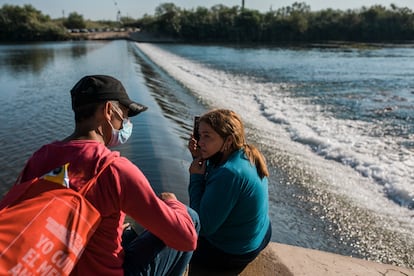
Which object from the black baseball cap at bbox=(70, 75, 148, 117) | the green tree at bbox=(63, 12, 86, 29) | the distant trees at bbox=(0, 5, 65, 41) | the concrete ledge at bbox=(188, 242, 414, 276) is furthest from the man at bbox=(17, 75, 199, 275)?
the green tree at bbox=(63, 12, 86, 29)

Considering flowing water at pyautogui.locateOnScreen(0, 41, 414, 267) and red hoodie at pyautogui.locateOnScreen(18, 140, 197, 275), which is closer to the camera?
red hoodie at pyautogui.locateOnScreen(18, 140, 197, 275)

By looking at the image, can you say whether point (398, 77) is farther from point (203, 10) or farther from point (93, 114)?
point (203, 10)

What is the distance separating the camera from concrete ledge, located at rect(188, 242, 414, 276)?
9.91 ft

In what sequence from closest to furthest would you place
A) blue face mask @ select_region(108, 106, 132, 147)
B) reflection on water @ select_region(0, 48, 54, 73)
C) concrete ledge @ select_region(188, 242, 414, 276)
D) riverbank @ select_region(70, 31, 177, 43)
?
Answer: blue face mask @ select_region(108, 106, 132, 147) < concrete ledge @ select_region(188, 242, 414, 276) < reflection on water @ select_region(0, 48, 54, 73) < riverbank @ select_region(70, 31, 177, 43)

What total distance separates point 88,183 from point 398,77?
2056cm

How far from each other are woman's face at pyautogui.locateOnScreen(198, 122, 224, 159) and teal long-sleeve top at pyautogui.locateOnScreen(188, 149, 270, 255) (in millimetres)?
123

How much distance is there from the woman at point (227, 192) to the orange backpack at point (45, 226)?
1013 millimetres

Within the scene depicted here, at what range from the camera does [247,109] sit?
429 inches

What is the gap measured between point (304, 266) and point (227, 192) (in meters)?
1.19

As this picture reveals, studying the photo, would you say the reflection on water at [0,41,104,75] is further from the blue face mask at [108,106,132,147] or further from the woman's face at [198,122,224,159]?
the blue face mask at [108,106,132,147]

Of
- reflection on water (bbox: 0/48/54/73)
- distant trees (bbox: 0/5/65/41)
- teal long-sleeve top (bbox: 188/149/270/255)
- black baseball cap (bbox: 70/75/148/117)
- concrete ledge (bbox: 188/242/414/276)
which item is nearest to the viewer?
black baseball cap (bbox: 70/75/148/117)

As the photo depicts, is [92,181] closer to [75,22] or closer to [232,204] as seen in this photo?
[232,204]

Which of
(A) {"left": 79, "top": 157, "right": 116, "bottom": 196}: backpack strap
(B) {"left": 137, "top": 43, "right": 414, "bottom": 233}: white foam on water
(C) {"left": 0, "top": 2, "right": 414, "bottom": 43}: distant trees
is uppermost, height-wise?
(C) {"left": 0, "top": 2, "right": 414, "bottom": 43}: distant trees

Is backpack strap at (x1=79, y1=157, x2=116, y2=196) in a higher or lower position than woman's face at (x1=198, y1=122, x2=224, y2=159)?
higher
